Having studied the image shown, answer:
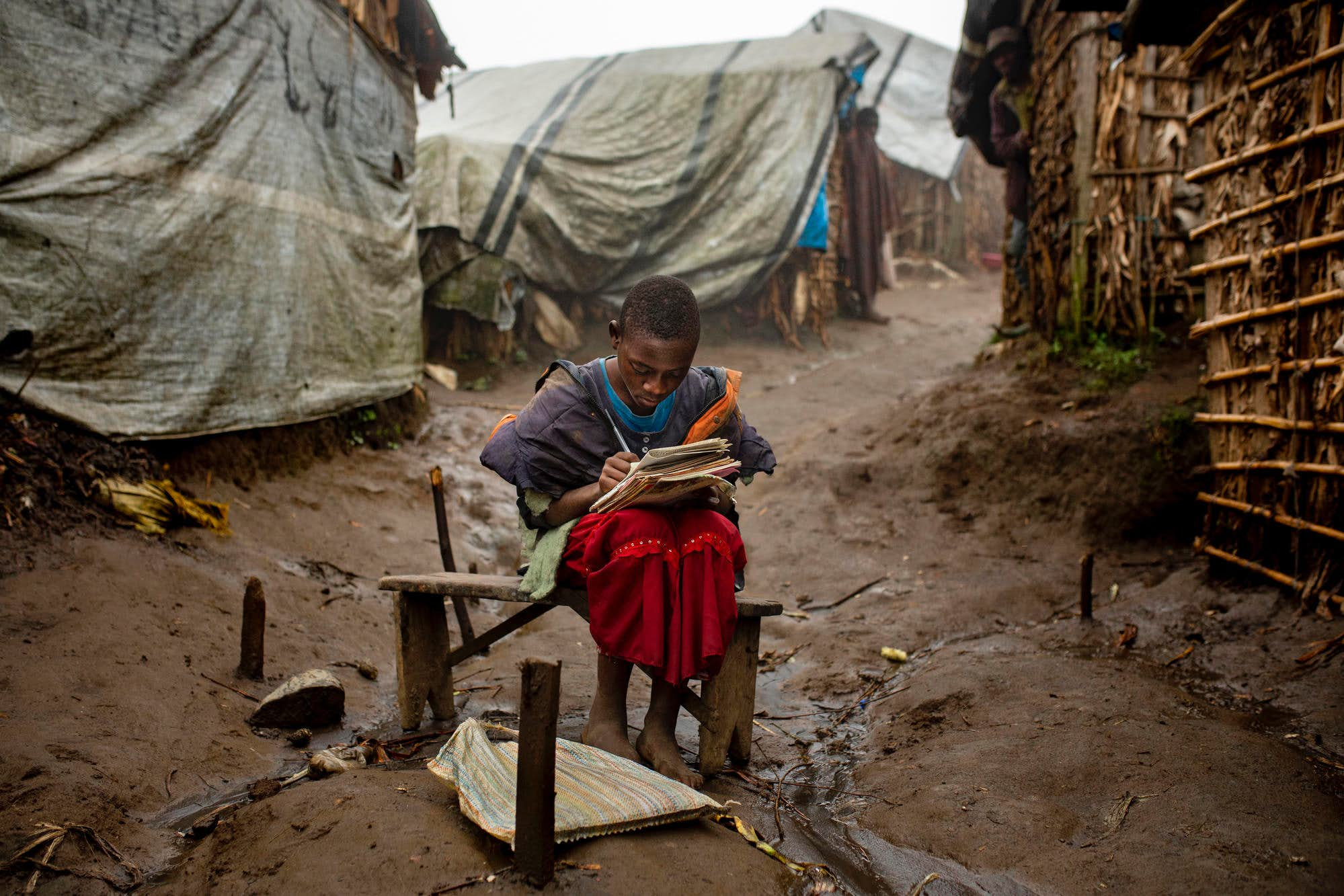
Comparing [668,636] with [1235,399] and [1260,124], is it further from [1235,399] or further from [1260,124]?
[1260,124]

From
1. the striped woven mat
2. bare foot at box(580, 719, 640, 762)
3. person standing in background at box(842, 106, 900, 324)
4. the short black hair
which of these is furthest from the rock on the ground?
person standing in background at box(842, 106, 900, 324)

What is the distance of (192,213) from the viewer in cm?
443

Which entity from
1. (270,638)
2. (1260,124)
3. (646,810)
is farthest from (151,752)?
(1260,124)

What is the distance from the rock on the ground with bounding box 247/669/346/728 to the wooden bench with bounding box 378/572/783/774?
26 centimetres

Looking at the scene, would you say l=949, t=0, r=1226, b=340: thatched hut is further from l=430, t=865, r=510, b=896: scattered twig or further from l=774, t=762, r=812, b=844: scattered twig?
l=430, t=865, r=510, b=896: scattered twig

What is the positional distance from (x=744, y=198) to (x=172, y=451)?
7.52 meters

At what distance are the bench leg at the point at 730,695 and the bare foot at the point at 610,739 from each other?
0.70ft

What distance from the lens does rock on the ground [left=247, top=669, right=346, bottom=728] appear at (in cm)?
277

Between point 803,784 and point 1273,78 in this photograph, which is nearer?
point 803,784

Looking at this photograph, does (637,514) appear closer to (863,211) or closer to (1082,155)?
(1082,155)

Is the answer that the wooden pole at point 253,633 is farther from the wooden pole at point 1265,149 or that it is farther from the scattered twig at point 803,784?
the wooden pole at point 1265,149

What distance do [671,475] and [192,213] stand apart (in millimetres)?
3621

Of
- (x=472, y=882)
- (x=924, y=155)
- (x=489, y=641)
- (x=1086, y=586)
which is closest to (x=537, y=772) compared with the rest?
(x=472, y=882)

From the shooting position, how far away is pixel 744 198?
1034 cm
